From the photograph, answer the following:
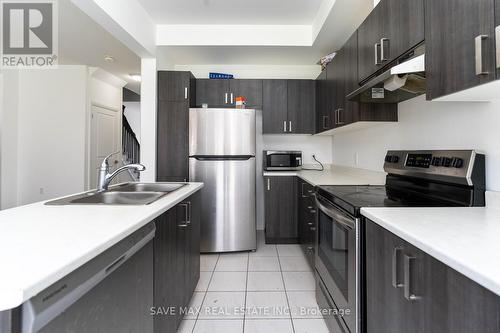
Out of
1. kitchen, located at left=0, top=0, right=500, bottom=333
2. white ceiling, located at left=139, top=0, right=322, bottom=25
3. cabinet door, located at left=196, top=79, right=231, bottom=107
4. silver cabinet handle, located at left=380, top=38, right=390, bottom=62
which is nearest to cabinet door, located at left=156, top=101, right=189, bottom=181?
kitchen, located at left=0, top=0, right=500, bottom=333

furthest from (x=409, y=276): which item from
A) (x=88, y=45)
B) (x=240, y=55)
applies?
(x=88, y=45)

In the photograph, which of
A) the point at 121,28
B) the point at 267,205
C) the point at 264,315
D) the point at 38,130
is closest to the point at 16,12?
the point at 121,28

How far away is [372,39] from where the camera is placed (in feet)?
5.36

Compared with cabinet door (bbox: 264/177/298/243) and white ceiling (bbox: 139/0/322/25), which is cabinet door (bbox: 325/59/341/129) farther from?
cabinet door (bbox: 264/177/298/243)

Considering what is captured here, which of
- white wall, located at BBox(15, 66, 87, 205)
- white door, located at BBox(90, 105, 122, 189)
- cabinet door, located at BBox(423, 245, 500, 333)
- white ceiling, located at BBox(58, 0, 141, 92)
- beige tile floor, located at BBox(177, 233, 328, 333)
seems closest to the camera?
cabinet door, located at BBox(423, 245, 500, 333)

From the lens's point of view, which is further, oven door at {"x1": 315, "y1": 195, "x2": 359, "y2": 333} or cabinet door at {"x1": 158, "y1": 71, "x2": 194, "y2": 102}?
cabinet door at {"x1": 158, "y1": 71, "x2": 194, "y2": 102}

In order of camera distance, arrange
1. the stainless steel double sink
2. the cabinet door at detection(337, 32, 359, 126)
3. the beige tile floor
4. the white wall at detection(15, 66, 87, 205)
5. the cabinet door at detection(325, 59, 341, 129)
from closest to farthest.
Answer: the stainless steel double sink < the beige tile floor < the cabinet door at detection(337, 32, 359, 126) < the cabinet door at detection(325, 59, 341, 129) < the white wall at detection(15, 66, 87, 205)

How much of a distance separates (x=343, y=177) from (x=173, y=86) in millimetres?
2228

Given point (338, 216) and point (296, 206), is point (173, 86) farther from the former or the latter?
point (338, 216)

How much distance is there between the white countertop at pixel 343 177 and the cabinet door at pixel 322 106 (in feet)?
1.82

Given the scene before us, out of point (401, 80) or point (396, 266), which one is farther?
point (401, 80)

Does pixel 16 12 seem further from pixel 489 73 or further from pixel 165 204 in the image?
pixel 489 73

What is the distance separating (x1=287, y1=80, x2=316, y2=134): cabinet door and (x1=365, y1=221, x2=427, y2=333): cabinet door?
2.37m

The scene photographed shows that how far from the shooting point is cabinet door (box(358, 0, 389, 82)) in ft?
4.93
